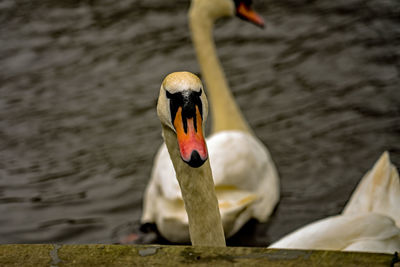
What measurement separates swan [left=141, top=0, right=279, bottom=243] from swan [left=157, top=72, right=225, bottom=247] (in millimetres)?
1454

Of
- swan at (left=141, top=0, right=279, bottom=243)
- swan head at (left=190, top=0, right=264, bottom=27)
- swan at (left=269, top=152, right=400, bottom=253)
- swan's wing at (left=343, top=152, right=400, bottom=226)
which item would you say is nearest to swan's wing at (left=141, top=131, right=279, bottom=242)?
swan at (left=141, top=0, right=279, bottom=243)

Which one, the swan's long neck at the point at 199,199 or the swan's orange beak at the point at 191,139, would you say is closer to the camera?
the swan's orange beak at the point at 191,139

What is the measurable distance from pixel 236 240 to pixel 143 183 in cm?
140

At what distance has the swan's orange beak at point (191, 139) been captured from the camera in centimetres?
218

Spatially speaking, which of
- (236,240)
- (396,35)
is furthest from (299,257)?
(396,35)

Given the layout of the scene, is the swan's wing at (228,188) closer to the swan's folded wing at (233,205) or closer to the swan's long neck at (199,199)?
the swan's folded wing at (233,205)

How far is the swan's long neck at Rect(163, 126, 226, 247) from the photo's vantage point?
8.28 feet

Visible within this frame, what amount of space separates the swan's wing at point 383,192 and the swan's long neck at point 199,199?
134 cm

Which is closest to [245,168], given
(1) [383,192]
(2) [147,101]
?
(1) [383,192]

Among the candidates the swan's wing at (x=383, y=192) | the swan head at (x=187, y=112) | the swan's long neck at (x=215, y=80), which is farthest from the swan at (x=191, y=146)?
the swan's long neck at (x=215, y=80)

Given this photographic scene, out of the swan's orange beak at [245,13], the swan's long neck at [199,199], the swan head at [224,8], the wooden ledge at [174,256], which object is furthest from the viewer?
the swan's orange beak at [245,13]

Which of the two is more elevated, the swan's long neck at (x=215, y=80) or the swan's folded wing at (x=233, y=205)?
the swan's long neck at (x=215, y=80)

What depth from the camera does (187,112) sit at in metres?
2.26

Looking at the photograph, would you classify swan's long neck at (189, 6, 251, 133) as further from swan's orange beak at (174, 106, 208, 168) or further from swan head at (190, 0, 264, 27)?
swan's orange beak at (174, 106, 208, 168)
